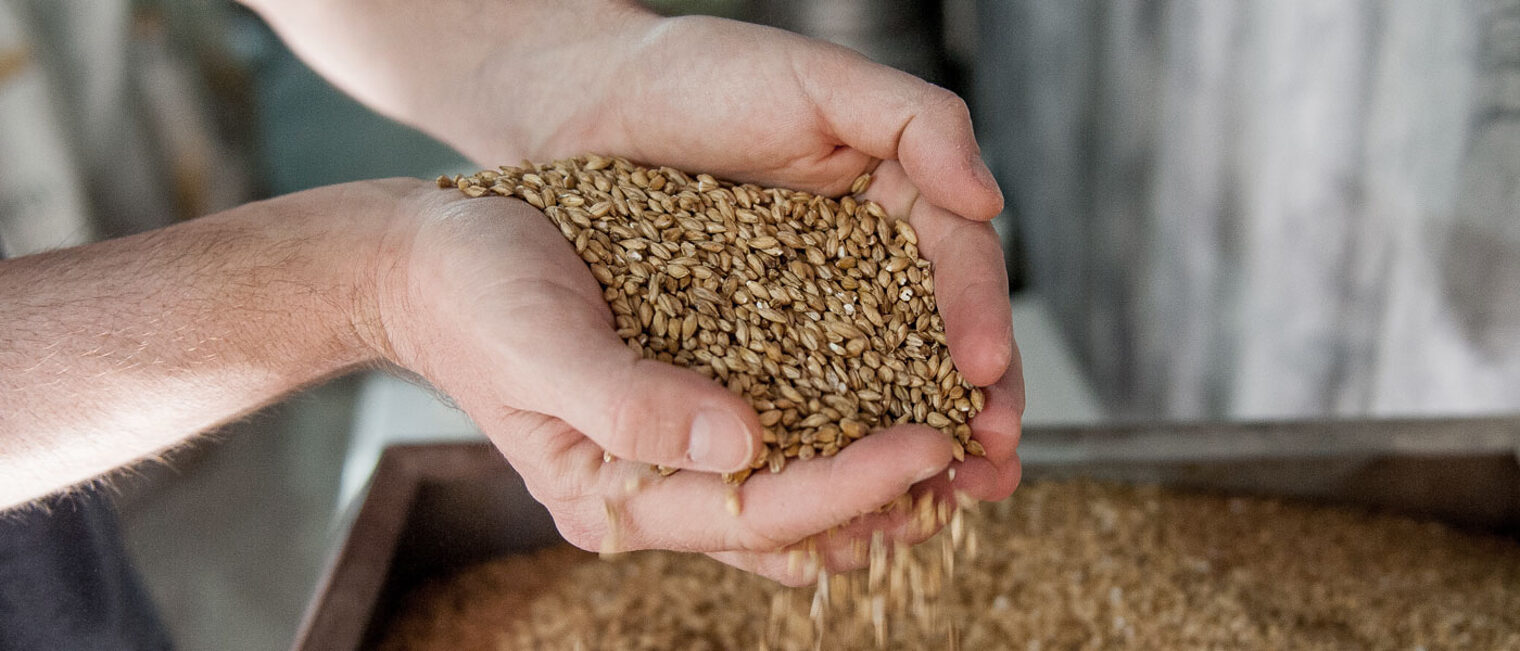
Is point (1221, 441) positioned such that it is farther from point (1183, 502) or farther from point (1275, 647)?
point (1275, 647)

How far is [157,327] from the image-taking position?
1039 millimetres

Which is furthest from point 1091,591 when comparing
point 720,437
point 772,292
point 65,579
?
point 65,579

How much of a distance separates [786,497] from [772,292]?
268 millimetres

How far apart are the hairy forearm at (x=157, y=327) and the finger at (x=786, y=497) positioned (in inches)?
16.2

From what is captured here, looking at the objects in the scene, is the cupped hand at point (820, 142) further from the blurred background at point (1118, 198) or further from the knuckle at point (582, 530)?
the blurred background at point (1118, 198)

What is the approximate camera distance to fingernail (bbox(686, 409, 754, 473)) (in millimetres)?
775

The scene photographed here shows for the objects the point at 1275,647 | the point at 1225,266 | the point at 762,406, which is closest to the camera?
the point at 762,406

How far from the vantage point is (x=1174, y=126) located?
1.89 metres

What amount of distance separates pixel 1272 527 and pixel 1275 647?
250 millimetres

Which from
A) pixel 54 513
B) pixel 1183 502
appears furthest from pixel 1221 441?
pixel 54 513

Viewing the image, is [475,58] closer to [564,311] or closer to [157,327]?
[157,327]

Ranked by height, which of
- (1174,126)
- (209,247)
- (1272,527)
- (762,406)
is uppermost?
(209,247)

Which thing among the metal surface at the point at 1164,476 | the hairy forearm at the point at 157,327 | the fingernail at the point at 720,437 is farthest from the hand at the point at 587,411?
the metal surface at the point at 1164,476

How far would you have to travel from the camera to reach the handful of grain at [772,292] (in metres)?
0.93
